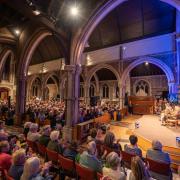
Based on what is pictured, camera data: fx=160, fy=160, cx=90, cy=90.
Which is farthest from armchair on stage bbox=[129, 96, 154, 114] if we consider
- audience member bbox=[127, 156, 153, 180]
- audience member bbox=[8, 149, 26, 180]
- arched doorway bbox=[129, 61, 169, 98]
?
audience member bbox=[8, 149, 26, 180]

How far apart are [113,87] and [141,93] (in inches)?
139

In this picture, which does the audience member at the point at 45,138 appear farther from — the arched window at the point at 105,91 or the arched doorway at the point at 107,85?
the arched window at the point at 105,91

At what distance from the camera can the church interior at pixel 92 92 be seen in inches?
115

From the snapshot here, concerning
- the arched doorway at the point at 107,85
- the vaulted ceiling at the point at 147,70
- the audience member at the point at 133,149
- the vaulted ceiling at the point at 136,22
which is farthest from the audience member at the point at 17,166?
the arched doorway at the point at 107,85

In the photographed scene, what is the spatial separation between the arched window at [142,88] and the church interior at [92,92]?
11cm

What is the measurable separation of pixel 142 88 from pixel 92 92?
6597mm

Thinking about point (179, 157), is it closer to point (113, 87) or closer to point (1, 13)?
point (1, 13)

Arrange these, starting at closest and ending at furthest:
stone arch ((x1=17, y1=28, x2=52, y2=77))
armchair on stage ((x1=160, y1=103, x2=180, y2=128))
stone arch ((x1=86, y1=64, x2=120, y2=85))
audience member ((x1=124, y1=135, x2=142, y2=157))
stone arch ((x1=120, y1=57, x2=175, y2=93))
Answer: audience member ((x1=124, y1=135, x2=142, y2=157)) < armchair on stage ((x1=160, y1=103, x2=180, y2=128)) < stone arch ((x1=17, y1=28, x2=52, y2=77)) < stone arch ((x1=120, y1=57, x2=175, y2=93)) < stone arch ((x1=86, y1=64, x2=120, y2=85))

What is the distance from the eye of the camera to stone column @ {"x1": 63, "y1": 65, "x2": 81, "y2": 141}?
708cm

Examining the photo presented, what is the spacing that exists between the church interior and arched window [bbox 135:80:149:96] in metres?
0.11

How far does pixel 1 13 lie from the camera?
314 inches

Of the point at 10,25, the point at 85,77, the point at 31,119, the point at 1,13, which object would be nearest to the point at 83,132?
the point at 31,119

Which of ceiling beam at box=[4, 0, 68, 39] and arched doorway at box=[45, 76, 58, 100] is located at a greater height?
ceiling beam at box=[4, 0, 68, 39]

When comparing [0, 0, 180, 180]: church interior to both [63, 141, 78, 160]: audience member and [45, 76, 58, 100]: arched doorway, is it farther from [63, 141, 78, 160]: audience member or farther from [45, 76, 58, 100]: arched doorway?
[45, 76, 58, 100]: arched doorway
